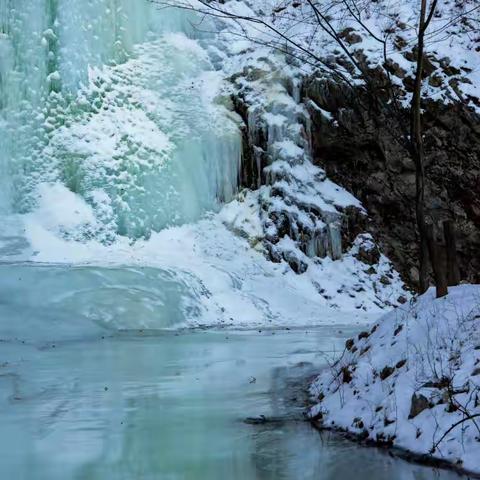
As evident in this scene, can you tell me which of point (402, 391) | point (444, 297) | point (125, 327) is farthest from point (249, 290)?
point (402, 391)

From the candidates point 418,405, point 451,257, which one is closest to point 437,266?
point 451,257

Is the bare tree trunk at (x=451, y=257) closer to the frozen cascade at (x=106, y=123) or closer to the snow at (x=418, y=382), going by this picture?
the snow at (x=418, y=382)

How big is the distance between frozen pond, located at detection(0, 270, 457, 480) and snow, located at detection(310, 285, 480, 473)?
0.23 m

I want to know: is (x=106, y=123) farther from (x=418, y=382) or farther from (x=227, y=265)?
(x=418, y=382)

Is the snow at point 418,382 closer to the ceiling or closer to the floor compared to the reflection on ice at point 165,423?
closer to the ceiling

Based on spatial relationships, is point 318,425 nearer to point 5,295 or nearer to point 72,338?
point 72,338

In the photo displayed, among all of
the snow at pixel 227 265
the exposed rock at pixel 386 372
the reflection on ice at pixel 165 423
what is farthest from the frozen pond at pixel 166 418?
the snow at pixel 227 265

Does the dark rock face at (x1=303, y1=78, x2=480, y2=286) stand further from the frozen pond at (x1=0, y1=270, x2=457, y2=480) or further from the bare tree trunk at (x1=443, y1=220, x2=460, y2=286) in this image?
the bare tree trunk at (x1=443, y1=220, x2=460, y2=286)

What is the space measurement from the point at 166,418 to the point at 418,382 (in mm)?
1926

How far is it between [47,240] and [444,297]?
47.6ft

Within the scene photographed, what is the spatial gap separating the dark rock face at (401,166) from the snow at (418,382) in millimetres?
17331

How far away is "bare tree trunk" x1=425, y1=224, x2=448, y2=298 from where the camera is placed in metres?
6.13

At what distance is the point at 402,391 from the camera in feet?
15.2

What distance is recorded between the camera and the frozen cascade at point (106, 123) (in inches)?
786
